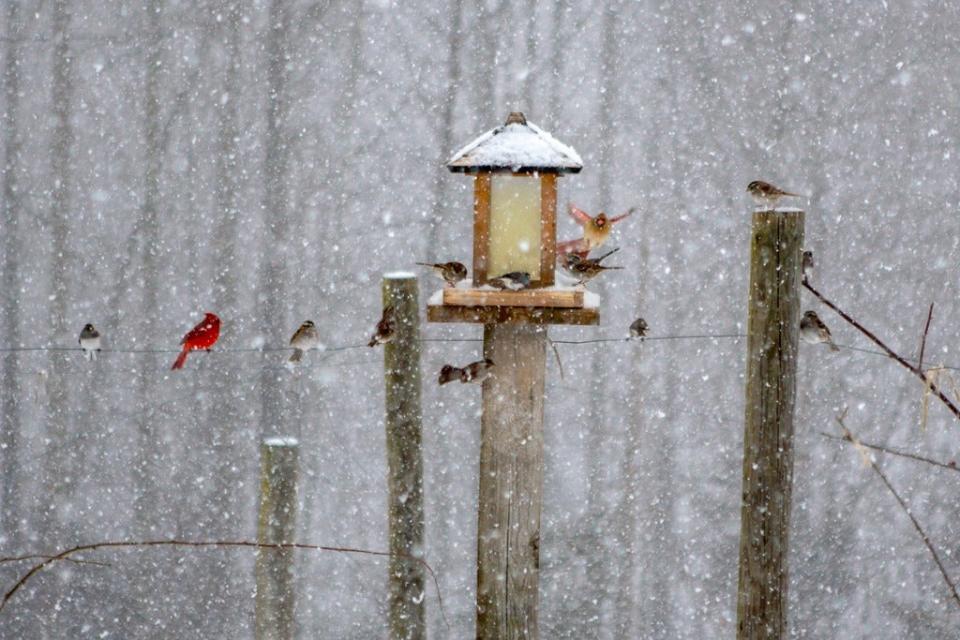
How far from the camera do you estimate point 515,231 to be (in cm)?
322

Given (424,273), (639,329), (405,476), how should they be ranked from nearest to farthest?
1. (405,476)
2. (639,329)
3. (424,273)

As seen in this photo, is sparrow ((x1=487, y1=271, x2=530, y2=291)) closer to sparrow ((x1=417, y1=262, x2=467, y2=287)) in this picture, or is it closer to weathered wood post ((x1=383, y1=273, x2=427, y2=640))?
sparrow ((x1=417, y1=262, x2=467, y2=287))

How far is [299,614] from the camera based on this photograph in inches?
367

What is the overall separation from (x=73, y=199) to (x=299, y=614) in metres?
4.12

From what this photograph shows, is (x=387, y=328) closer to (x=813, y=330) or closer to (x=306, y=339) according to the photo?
(x=306, y=339)

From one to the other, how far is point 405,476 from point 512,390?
2.12ft

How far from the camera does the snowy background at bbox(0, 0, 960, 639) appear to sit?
28.0 feet

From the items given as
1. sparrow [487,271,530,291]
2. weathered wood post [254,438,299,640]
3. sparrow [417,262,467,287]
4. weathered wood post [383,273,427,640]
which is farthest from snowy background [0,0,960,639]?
sparrow [487,271,530,291]

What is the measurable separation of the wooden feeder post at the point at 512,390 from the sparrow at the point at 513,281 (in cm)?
9

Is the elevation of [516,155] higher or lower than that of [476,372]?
higher

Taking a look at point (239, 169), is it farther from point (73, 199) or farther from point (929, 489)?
point (929, 489)

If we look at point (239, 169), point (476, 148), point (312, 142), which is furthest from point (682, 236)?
point (476, 148)

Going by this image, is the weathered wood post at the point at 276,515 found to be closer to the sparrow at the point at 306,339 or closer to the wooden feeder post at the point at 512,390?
the sparrow at the point at 306,339

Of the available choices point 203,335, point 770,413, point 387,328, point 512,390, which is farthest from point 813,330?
point 203,335
